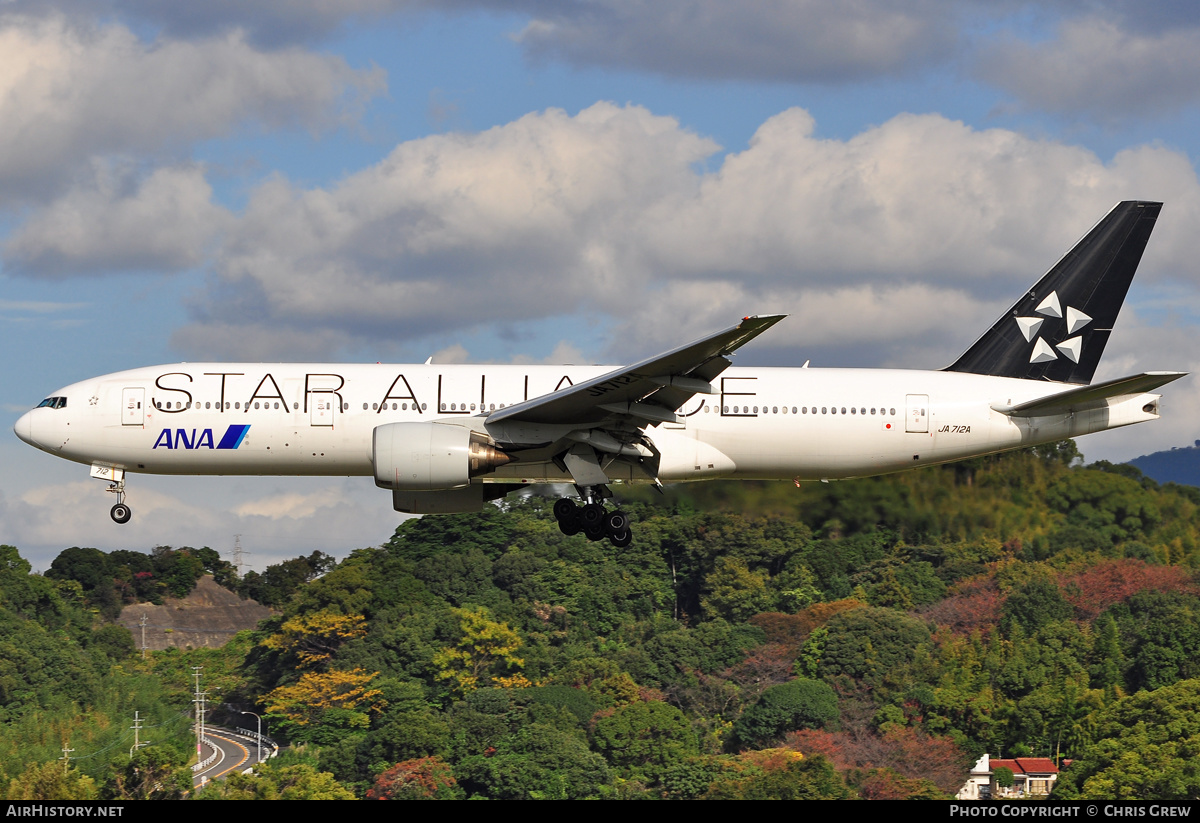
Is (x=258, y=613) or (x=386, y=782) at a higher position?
(x=258, y=613)

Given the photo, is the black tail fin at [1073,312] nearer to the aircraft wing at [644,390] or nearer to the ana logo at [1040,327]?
the ana logo at [1040,327]

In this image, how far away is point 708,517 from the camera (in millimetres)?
107125

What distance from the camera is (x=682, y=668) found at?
9025 cm

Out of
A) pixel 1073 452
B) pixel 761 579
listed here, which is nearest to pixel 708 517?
pixel 761 579

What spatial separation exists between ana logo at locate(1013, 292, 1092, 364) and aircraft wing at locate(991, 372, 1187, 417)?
221 centimetres

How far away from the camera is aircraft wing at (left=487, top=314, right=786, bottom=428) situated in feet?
80.3

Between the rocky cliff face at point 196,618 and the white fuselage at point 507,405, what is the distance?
94.2 metres

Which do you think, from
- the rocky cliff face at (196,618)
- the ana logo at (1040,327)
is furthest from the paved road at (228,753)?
the ana logo at (1040,327)

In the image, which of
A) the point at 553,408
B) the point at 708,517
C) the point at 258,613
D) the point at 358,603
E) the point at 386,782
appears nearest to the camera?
the point at 553,408

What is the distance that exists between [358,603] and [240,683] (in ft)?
42.6

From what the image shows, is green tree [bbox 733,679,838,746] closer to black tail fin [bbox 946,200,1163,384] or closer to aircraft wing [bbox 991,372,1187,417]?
black tail fin [bbox 946,200,1163,384]

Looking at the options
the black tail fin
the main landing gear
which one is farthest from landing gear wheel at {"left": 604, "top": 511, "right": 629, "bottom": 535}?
the black tail fin

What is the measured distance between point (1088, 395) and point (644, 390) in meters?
9.25

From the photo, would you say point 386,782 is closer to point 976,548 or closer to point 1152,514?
point 976,548
